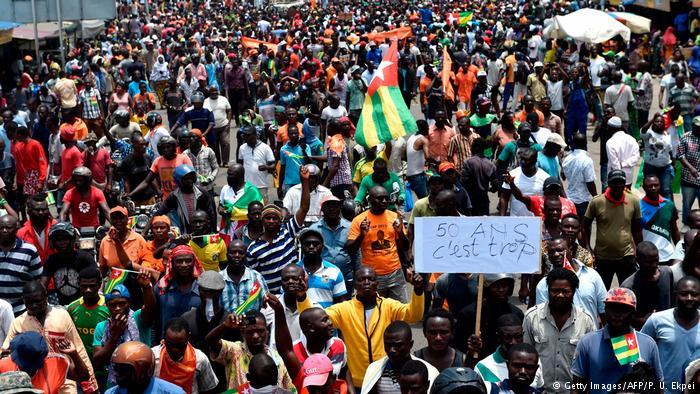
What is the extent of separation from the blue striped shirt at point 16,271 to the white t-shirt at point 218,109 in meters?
7.78

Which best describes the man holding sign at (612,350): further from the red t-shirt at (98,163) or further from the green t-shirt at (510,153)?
the red t-shirt at (98,163)

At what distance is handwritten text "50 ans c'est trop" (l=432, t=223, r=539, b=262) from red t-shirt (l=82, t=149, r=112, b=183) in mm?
5842

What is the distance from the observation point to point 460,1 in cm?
4681

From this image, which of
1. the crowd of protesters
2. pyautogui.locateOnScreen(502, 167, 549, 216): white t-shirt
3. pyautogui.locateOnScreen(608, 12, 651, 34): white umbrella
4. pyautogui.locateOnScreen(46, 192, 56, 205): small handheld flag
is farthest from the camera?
pyautogui.locateOnScreen(608, 12, 651, 34): white umbrella

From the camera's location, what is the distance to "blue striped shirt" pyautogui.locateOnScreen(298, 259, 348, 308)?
25.8ft

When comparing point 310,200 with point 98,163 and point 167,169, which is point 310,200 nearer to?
point 167,169

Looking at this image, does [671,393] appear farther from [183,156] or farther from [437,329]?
[183,156]

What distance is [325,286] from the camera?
788cm

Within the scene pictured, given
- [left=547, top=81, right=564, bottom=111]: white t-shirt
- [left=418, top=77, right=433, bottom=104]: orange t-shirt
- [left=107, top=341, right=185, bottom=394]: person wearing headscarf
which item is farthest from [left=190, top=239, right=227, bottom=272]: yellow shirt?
[left=418, top=77, right=433, bottom=104]: orange t-shirt

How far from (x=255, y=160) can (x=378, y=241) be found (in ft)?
12.1

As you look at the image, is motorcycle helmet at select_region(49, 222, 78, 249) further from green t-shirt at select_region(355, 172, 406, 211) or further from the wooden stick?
the wooden stick

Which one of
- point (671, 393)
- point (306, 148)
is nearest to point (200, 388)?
point (671, 393)

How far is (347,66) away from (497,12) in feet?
58.3

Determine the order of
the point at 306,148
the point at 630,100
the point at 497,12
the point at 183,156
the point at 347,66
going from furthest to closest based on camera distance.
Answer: the point at 497,12
the point at 347,66
the point at 630,100
the point at 306,148
the point at 183,156
